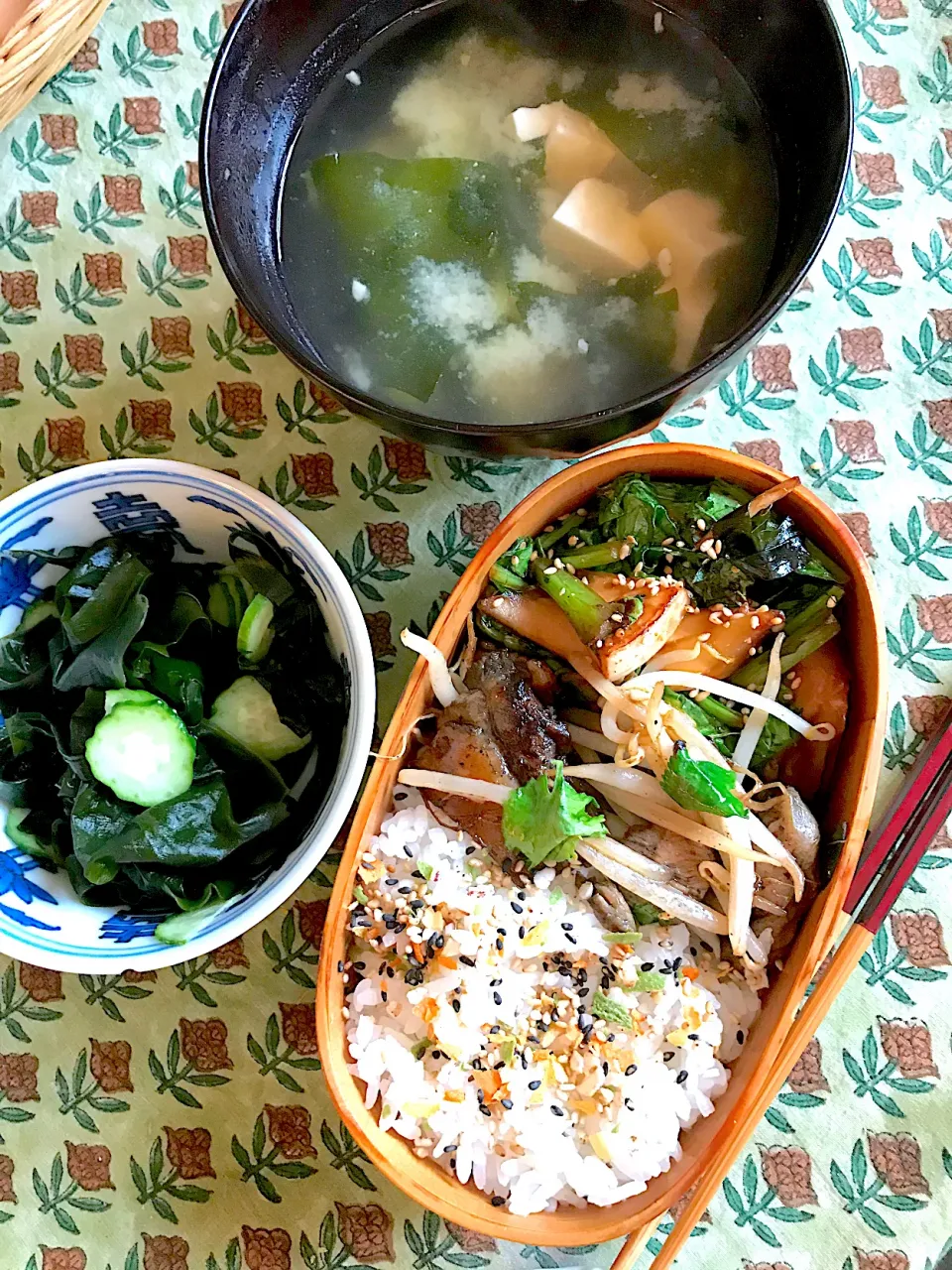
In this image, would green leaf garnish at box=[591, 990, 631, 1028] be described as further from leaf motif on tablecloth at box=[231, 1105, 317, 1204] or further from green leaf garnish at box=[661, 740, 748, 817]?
leaf motif on tablecloth at box=[231, 1105, 317, 1204]

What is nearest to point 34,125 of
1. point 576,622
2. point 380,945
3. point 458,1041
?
point 576,622

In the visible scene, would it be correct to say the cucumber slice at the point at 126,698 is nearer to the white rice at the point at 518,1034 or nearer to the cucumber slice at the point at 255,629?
the cucumber slice at the point at 255,629

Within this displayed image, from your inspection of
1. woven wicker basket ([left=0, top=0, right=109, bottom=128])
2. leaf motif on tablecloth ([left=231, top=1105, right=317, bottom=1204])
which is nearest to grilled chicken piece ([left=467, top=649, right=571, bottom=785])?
leaf motif on tablecloth ([left=231, top=1105, right=317, bottom=1204])

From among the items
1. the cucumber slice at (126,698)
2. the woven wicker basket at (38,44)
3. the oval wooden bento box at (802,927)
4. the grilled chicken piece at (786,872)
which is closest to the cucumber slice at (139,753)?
the cucumber slice at (126,698)

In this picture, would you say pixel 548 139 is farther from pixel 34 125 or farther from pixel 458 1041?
pixel 458 1041

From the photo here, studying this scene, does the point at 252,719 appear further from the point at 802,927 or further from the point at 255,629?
the point at 802,927

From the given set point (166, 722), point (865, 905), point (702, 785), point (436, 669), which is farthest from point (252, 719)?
point (865, 905)
